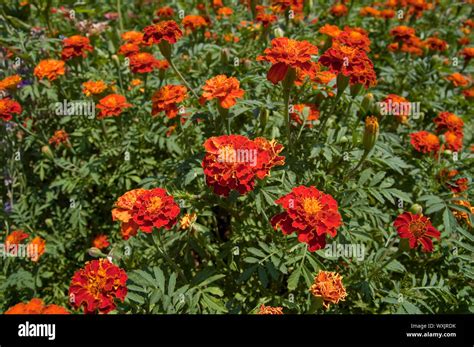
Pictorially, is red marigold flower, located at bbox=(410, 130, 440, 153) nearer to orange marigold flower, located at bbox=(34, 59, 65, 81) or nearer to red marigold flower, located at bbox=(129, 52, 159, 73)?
red marigold flower, located at bbox=(129, 52, 159, 73)

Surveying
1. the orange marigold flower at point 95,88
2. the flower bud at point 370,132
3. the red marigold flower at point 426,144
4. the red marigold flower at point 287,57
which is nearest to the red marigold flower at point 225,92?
the red marigold flower at point 287,57

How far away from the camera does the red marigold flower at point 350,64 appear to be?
5.33ft

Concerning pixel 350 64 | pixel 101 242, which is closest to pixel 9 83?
pixel 101 242

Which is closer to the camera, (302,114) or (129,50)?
(302,114)

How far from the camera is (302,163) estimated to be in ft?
6.06

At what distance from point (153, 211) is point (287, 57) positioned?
0.79 meters

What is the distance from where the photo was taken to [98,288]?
4.42 ft

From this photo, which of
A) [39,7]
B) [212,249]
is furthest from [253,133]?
[39,7]

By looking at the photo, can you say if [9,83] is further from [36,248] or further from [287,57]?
[287,57]

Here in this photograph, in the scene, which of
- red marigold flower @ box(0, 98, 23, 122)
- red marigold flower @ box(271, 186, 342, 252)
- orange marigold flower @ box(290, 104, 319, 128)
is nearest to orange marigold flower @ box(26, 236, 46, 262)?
red marigold flower @ box(0, 98, 23, 122)

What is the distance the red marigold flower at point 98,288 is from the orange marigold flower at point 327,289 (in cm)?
71
